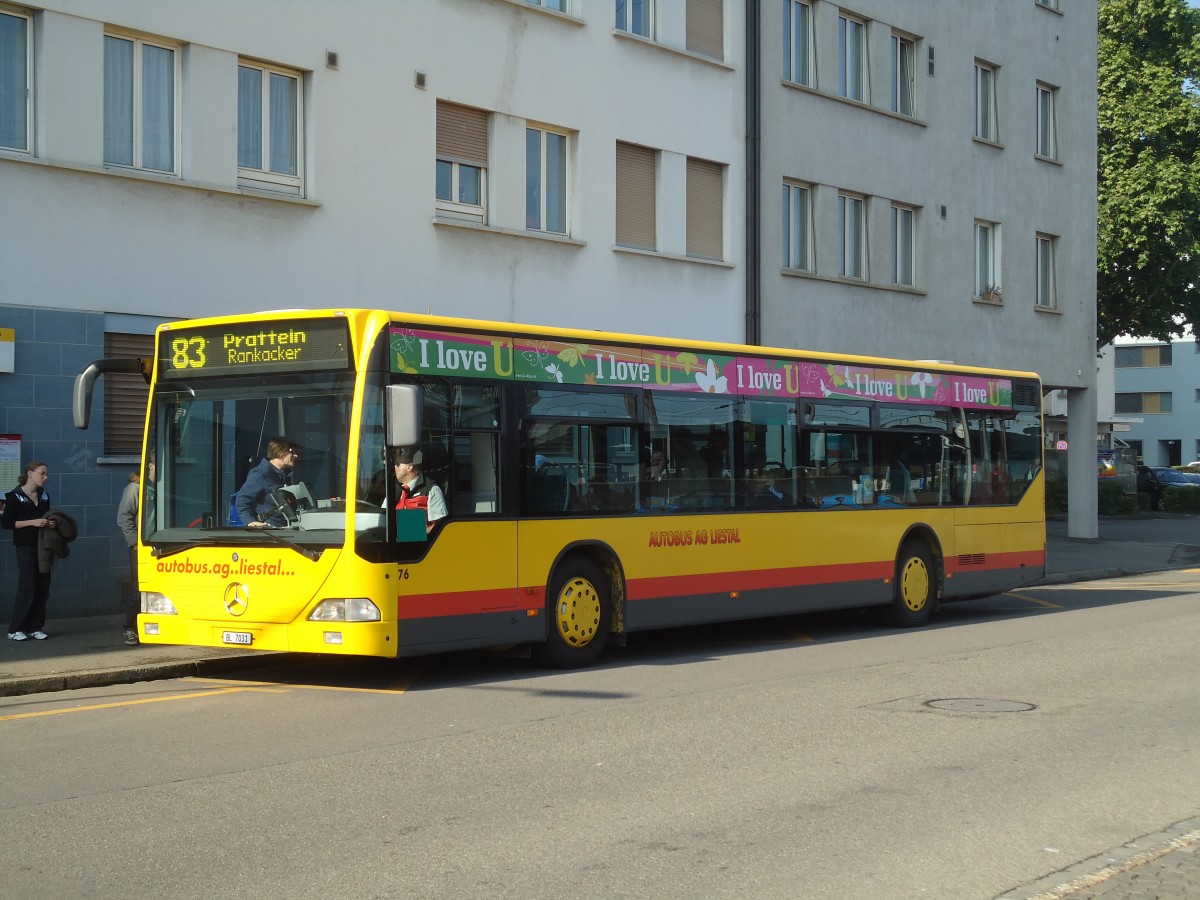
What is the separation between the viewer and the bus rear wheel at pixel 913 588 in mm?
16500

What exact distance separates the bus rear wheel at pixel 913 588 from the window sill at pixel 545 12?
9223 mm

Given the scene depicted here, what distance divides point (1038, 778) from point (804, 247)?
18.9 meters

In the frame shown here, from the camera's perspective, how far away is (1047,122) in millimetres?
32594

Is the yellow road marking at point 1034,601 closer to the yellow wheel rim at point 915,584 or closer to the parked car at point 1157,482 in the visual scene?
the yellow wheel rim at point 915,584

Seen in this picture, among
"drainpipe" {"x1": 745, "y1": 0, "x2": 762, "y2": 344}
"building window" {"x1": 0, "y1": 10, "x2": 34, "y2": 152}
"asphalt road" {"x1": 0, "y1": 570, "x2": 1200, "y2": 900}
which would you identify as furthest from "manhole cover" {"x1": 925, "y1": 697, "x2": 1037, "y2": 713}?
"drainpipe" {"x1": 745, "y1": 0, "x2": 762, "y2": 344}

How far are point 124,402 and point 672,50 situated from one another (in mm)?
10929

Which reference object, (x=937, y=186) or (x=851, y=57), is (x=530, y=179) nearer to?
(x=851, y=57)

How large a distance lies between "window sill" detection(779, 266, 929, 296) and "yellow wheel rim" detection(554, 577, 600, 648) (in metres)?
13.3

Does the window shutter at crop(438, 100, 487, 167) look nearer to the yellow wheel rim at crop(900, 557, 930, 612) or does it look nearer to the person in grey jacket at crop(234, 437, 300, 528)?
the yellow wheel rim at crop(900, 557, 930, 612)

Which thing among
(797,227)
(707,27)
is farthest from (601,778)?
(797,227)

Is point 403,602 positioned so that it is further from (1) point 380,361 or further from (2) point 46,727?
(2) point 46,727

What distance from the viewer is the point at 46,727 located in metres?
9.60

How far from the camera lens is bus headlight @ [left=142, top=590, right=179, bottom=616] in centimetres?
1136

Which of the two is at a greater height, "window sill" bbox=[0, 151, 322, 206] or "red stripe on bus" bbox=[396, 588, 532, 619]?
"window sill" bbox=[0, 151, 322, 206]
